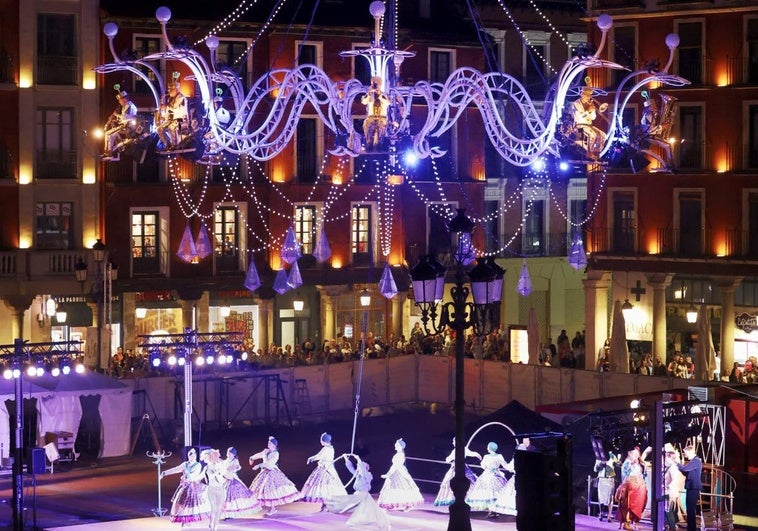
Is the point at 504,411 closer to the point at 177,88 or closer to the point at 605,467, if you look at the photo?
the point at 605,467

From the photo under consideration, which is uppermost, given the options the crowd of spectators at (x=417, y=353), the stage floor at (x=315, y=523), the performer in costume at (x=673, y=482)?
the crowd of spectators at (x=417, y=353)

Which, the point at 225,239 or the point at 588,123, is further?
the point at 225,239

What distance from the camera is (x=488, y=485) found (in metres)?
32.0

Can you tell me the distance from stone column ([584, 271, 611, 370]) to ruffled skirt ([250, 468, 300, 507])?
18.5 m

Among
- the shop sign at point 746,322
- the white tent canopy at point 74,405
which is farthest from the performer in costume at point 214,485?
the shop sign at point 746,322

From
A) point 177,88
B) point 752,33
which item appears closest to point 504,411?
point 177,88

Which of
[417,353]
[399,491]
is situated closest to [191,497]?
[399,491]

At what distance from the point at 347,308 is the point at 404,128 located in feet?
84.8

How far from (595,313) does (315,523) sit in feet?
66.8

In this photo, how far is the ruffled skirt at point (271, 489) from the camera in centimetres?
3192

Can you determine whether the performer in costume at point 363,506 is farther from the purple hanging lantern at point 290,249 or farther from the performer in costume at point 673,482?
the purple hanging lantern at point 290,249

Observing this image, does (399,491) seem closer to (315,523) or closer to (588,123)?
(315,523)

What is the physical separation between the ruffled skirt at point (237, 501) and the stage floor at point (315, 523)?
6.9 inches

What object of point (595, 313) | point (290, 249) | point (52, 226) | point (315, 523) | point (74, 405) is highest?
point (52, 226)
